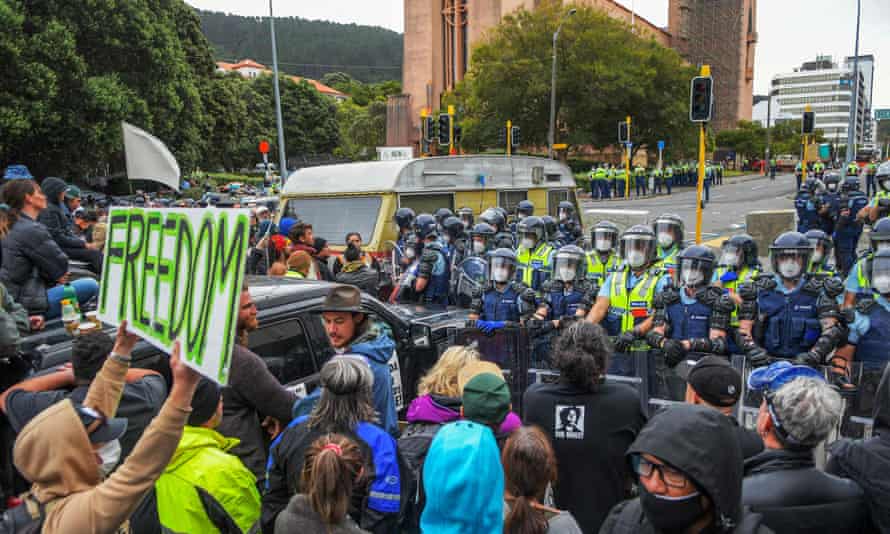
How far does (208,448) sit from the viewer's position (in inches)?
121

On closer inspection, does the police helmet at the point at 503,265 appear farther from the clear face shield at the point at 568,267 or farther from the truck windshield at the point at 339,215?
the truck windshield at the point at 339,215

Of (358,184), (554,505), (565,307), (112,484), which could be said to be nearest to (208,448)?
(112,484)

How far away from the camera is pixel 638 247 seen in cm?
644

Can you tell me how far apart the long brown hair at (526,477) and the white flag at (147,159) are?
9.37m

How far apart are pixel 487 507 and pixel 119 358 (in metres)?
1.58

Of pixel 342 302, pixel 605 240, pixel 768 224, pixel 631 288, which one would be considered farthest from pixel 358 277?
pixel 768 224

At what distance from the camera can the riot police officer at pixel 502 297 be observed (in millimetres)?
6957

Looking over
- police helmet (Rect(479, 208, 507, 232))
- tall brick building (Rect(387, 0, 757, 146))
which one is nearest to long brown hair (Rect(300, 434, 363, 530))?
police helmet (Rect(479, 208, 507, 232))

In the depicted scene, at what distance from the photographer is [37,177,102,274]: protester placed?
24.8ft

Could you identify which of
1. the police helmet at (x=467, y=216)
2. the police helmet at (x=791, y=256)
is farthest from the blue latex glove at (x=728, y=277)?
the police helmet at (x=467, y=216)

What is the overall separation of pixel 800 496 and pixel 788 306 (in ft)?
11.5

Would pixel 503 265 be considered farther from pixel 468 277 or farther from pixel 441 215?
pixel 441 215

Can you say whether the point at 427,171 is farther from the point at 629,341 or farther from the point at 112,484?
the point at 112,484

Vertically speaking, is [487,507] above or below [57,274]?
below
